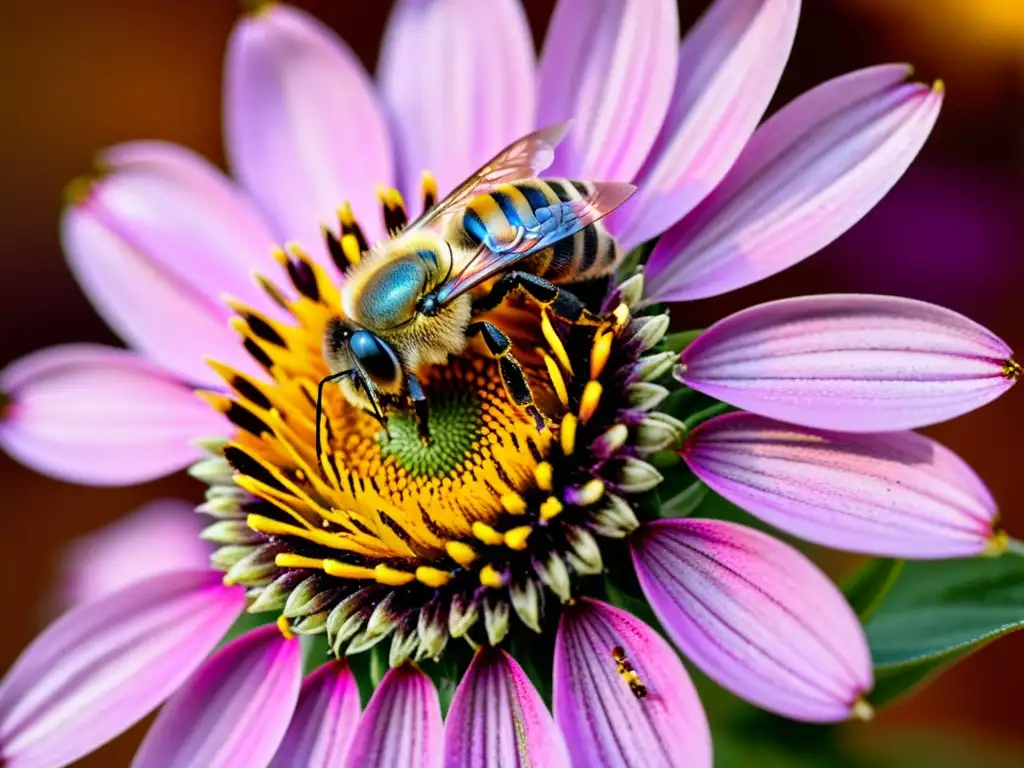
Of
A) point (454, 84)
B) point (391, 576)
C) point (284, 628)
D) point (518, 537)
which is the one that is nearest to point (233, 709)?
point (284, 628)

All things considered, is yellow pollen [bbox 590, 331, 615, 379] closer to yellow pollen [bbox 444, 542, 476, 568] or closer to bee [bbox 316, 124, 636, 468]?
bee [bbox 316, 124, 636, 468]

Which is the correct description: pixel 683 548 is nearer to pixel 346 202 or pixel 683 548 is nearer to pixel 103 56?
pixel 346 202

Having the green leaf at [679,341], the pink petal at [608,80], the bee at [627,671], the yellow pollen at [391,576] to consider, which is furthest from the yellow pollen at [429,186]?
the bee at [627,671]

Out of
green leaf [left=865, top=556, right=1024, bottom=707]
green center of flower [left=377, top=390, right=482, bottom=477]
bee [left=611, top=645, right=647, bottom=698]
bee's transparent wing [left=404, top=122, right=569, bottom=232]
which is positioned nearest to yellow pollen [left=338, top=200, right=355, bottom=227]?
bee's transparent wing [left=404, top=122, right=569, bottom=232]

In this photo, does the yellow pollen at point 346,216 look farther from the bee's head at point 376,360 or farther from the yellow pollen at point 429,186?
the bee's head at point 376,360

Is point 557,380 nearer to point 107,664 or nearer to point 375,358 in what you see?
point 375,358

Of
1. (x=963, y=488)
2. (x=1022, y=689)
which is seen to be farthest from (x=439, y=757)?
(x=1022, y=689)
